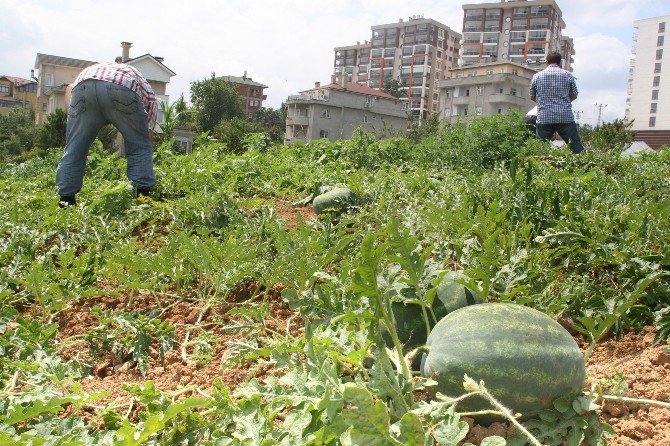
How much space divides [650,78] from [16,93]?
4726 inches

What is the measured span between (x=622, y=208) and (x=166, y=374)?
2512 mm

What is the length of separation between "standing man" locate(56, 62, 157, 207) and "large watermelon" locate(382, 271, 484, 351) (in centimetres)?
388

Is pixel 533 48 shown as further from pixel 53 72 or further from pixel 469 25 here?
pixel 53 72

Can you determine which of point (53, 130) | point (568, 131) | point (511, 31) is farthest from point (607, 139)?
point (511, 31)

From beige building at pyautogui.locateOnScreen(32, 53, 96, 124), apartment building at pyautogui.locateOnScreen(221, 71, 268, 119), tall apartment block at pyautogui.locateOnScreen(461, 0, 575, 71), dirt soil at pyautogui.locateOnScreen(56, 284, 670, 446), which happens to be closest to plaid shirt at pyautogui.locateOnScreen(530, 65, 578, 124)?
dirt soil at pyautogui.locateOnScreen(56, 284, 670, 446)

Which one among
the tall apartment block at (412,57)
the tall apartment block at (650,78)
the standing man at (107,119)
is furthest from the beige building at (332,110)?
the standing man at (107,119)

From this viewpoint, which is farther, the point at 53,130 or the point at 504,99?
the point at 504,99

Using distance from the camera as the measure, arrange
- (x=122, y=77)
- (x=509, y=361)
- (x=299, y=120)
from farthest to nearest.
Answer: (x=299, y=120) → (x=122, y=77) → (x=509, y=361)

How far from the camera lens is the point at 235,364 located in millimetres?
2334

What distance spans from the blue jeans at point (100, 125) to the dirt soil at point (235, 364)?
2.10 meters

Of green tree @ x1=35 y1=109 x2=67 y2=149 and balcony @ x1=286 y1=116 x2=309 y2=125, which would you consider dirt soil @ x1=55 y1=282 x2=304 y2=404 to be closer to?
green tree @ x1=35 y1=109 x2=67 y2=149

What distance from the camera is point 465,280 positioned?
7.01 ft

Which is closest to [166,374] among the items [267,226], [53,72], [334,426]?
[334,426]

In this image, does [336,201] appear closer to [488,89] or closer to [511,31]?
[488,89]
